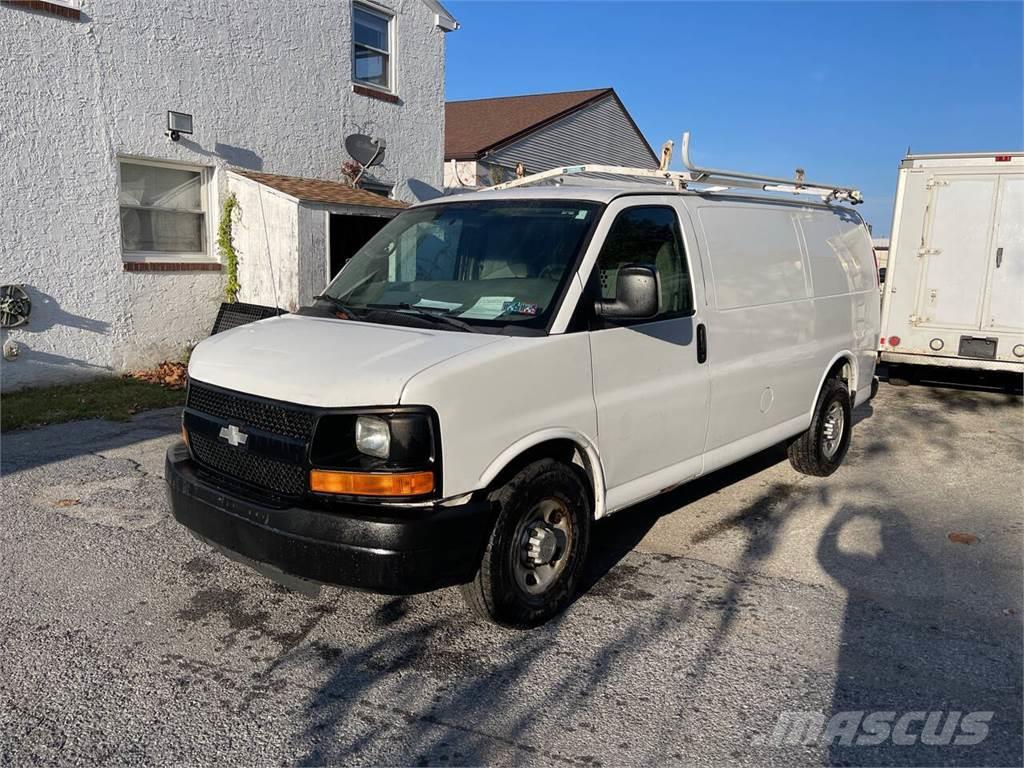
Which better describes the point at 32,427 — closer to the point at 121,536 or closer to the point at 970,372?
the point at 121,536

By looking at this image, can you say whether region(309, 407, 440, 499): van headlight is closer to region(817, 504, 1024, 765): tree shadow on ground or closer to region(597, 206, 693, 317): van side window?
region(597, 206, 693, 317): van side window

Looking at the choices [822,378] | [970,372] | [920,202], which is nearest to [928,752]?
[822,378]

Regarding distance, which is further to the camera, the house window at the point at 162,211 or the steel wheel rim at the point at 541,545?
the house window at the point at 162,211

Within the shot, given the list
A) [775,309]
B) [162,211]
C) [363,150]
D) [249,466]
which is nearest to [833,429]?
[775,309]

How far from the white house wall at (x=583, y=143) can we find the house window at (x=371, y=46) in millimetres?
5672

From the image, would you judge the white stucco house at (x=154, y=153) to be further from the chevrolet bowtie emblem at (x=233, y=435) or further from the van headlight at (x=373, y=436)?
the van headlight at (x=373, y=436)

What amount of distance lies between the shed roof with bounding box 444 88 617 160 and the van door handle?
14753 mm

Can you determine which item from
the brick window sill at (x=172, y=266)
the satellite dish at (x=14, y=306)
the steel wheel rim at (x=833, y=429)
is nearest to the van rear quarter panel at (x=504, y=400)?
the steel wheel rim at (x=833, y=429)

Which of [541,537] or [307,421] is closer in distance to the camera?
[307,421]

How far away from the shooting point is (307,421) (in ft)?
11.3

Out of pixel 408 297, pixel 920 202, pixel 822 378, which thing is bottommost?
pixel 822 378

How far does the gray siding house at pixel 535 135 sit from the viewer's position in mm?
19016

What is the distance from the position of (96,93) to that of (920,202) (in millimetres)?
9336

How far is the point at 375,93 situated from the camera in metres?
13.0
